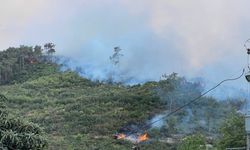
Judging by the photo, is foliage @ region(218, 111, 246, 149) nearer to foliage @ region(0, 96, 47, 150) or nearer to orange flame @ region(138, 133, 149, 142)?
orange flame @ region(138, 133, 149, 142)

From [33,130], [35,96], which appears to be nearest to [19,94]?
[35,96]

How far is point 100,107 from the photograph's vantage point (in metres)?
70.0

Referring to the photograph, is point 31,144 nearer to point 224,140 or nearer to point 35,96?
point 224,140

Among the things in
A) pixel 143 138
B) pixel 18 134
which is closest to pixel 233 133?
pixel 143 138

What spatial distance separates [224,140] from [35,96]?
42602 mm

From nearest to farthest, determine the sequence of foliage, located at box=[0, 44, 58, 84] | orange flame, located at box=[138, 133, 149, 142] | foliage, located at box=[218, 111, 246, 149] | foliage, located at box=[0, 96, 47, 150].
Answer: foliage, located at box=[0, 96, 47, 150] → foliage, located at box=[218, 111, 246, 149] → orange flame, located at box=[138, 133, 149, 142] → foliage, located at box=[0, 44, 58, 84]

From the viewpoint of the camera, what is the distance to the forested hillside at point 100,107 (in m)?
56.8

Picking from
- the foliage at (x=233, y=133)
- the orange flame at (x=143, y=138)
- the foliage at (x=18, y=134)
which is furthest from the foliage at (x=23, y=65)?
the foliage at (x=18, y=134)

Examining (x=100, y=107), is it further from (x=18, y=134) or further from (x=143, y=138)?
(x=18, y=134)

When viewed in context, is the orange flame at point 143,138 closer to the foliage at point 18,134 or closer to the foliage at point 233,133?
the foliage at point 233,133

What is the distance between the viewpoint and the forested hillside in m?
56.8

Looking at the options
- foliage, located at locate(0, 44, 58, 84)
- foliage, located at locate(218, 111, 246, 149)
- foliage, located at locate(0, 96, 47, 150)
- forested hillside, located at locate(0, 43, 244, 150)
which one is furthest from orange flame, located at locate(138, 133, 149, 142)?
foliage, located at locate(0, 96, 47, 150)

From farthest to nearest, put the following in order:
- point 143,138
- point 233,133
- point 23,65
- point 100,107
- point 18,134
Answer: point 23,65 → point 100,107 → point 143,138 → point 233,133 → point 18,134

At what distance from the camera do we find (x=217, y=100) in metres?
74.1
